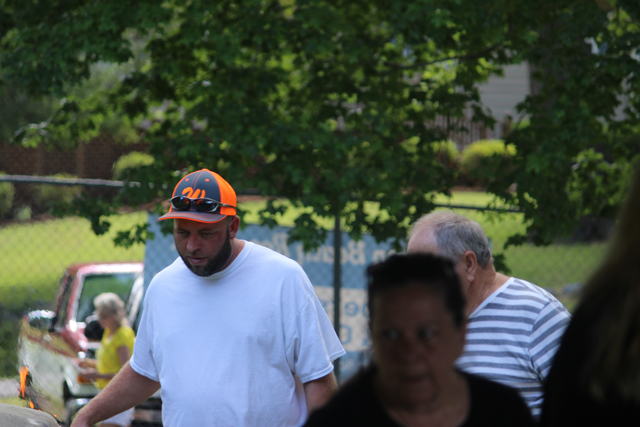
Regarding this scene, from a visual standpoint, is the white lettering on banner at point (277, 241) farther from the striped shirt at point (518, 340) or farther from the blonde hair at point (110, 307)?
the striped shirt at point (518, 340)

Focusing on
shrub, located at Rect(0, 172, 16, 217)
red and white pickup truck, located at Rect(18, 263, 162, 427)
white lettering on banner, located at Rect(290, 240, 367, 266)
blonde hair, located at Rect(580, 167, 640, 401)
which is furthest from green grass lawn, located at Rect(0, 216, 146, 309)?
blonde hair, located at Rect(580, 167, 640, 401)

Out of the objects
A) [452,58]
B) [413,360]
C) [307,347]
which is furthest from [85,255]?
[413,360]

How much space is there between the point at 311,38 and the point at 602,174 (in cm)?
338

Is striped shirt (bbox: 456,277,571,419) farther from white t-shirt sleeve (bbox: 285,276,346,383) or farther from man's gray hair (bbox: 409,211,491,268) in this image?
white t-shirt sleeve (bbox: 285,276,346,383)

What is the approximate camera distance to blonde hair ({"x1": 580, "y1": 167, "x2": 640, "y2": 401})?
46.8 inches

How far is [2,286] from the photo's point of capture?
10750 mm

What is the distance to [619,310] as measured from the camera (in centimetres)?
121

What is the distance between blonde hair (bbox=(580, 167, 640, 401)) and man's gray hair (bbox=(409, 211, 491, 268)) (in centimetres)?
139

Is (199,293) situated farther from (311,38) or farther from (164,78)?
(164,78)

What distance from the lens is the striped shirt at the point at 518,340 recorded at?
2543 mm

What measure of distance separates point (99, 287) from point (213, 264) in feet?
17.5

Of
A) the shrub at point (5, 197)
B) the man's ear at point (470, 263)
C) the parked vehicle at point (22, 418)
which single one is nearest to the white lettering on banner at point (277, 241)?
the parked vehicle at point (22, 418)

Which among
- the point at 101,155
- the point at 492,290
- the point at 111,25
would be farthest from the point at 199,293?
the point at 101,155

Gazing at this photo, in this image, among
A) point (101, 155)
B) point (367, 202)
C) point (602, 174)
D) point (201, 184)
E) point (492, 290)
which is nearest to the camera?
point (492, 290)
